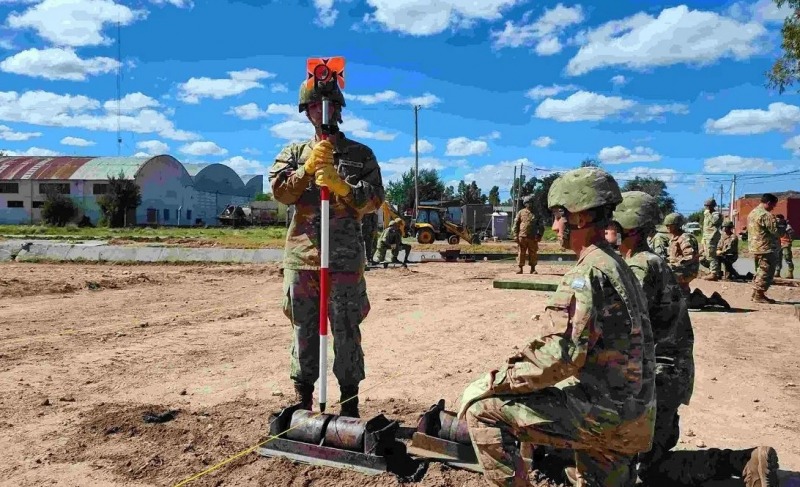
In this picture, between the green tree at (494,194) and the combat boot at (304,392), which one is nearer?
the combat boot at (304,392)

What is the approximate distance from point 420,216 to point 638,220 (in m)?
30.6

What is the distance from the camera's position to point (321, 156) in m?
3.98

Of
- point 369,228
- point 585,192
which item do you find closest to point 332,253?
point 585,192

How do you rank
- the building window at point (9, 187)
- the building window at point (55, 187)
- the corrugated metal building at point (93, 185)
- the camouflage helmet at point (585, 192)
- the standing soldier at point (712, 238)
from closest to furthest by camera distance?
the camouflage helmet at point (585, 192)
the standing soldier at point (712, 238)
the building window at point (55, 187)
the corrugated metal building at point (93, 185)
the building window at point (9, 187)

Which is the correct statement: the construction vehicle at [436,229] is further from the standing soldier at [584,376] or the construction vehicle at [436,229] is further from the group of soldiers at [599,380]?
the standing soldier at [584,376]

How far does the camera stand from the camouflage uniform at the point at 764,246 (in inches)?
458

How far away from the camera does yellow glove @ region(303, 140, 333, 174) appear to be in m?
3.98

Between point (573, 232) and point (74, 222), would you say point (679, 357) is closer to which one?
point (573, 232)

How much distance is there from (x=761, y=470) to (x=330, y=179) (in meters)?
2.82

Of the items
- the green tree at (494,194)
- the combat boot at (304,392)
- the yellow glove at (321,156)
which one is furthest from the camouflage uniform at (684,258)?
the green tree at (494,194)

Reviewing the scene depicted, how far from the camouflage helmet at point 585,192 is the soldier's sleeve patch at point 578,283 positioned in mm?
358

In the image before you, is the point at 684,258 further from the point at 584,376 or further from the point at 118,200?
the point at 118,200

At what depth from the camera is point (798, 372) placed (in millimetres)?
6719

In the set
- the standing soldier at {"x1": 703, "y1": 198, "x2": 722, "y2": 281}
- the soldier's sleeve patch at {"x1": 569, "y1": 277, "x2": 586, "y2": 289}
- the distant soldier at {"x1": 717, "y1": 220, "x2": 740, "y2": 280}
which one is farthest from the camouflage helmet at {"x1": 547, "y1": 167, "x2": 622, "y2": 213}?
the distant soldier at {"x1": 717, "y1": 220, "x2": 740, "y2": 280}
